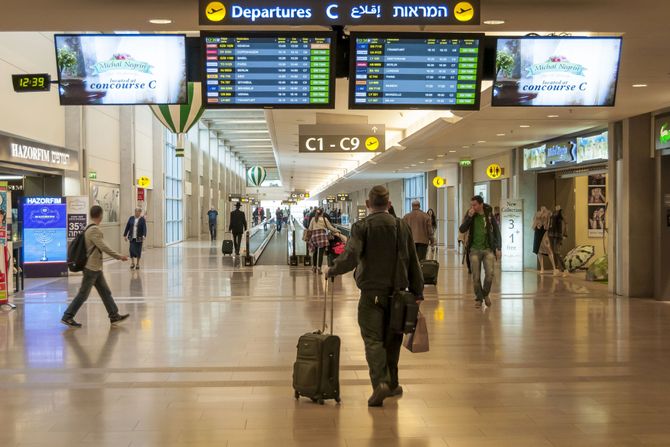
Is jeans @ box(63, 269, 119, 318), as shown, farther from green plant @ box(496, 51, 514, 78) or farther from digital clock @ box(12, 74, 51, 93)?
green plant @ box(496, 51, 514, 78)

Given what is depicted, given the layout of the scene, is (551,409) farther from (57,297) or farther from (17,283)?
(17,283)

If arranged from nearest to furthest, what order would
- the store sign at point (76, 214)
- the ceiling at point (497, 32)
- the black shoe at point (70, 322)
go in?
the ceiling at point (497, 32), the black shoe at point (70, 322), the store sign at point (76, 214)

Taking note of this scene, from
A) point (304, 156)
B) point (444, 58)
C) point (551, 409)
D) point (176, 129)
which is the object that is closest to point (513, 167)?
point (176, 129)

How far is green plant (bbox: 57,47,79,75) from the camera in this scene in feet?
24.2

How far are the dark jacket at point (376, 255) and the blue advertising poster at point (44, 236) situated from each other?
42.4ft

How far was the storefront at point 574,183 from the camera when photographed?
54.6 ft

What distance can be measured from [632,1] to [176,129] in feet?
51.5

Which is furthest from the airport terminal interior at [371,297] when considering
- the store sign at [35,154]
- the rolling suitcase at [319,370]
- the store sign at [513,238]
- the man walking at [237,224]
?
the man walking at [237,224]

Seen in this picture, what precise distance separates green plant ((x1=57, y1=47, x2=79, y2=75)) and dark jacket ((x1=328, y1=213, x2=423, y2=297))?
11.3ft

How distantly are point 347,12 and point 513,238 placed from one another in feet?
48.2

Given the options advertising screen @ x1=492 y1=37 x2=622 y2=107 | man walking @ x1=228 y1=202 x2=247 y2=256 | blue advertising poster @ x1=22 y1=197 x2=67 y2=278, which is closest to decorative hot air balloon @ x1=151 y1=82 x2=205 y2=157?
blue advertising poster @ x1=22 y1=197 x2=67 y2=278

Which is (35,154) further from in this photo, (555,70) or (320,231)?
(555,70)

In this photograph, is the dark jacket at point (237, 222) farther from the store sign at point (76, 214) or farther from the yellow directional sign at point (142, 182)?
the store sign at point (76, 214)

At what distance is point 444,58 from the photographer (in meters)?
7.22
